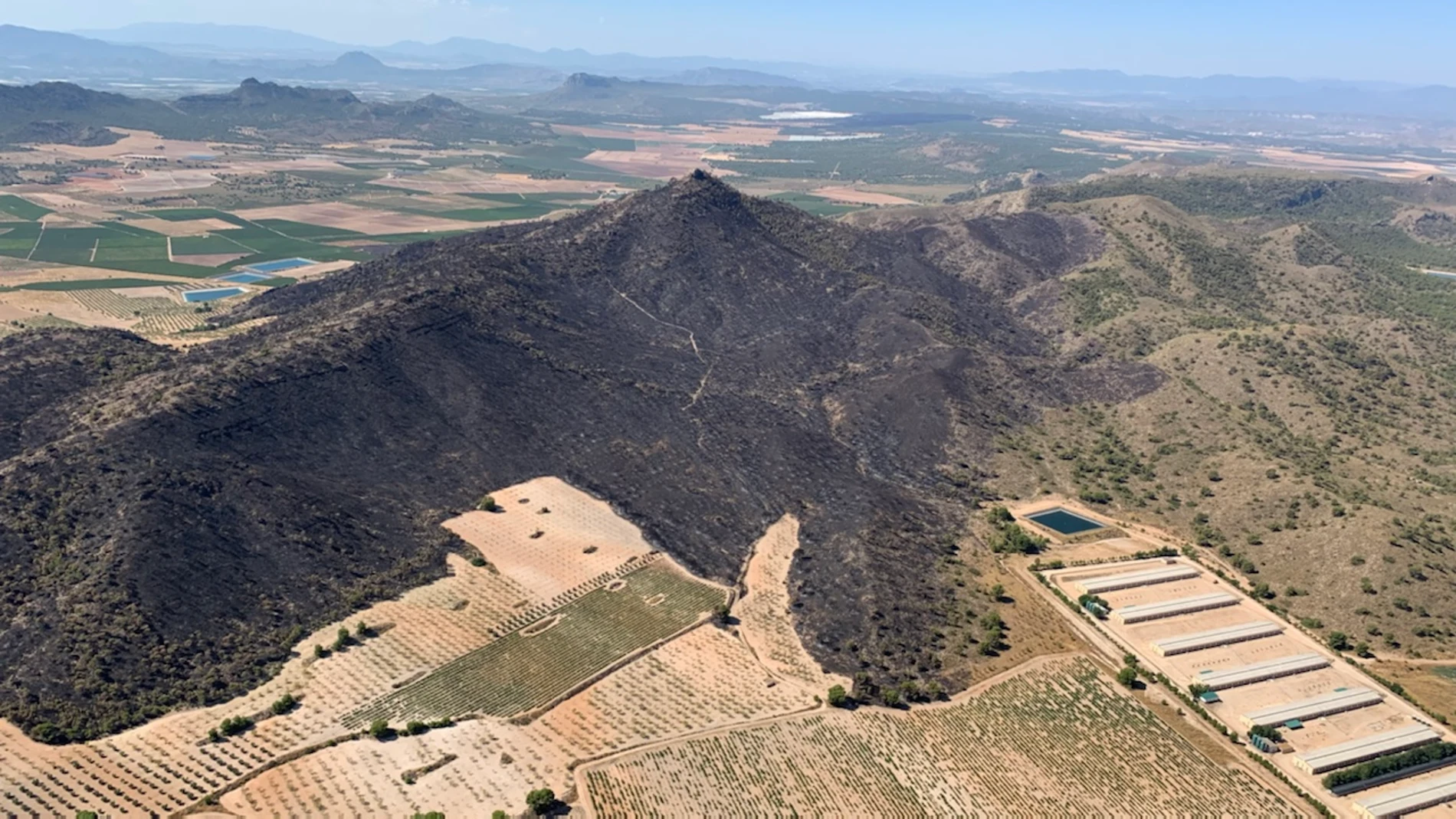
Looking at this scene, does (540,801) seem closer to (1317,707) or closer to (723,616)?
(723,616)

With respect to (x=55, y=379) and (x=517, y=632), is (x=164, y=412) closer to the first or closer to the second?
(x=55, y=379)

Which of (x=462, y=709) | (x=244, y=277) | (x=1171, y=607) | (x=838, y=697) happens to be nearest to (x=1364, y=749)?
(x=1171, y=607)

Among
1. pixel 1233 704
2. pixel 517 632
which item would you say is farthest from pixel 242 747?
pixel 1233 704

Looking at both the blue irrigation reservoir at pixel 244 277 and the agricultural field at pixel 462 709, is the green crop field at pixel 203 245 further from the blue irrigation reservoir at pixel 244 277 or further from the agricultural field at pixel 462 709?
the agricultural field at pixel 462 709

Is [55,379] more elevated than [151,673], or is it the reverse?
[55,379]

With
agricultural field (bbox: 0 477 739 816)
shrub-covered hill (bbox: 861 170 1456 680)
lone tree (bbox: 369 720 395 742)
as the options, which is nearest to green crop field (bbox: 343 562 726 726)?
agricultural field (bbox: 0 477 739 816)

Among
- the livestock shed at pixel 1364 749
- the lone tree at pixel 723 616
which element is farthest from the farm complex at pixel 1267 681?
the lone tree at pixel 723 616
